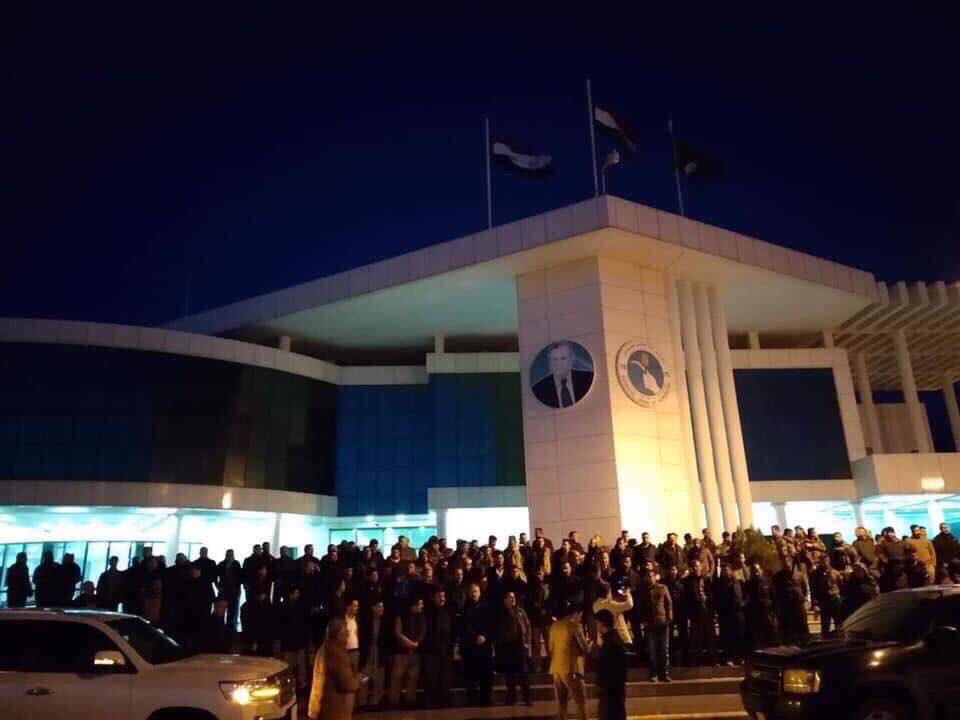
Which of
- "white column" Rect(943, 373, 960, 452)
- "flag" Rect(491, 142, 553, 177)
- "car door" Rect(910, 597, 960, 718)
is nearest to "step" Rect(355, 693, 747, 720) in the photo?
"car door" Rect(910, 597, 960, 718)

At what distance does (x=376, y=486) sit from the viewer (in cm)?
2891

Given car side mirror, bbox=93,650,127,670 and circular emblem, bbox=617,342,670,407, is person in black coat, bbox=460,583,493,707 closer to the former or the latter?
car side mirror, bbox=93,650,127,670

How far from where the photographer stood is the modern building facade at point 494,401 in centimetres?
2127

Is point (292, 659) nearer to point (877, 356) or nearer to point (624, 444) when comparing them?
point (624, 444)

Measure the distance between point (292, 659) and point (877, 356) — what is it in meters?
32.9

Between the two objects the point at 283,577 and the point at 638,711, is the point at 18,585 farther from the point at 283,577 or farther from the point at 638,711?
the point at 638,711

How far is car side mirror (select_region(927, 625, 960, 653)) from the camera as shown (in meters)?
7.16

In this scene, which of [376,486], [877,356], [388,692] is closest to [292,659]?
[388,692]

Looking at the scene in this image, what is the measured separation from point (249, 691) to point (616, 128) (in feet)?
63.8

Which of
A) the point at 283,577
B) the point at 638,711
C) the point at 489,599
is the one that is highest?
the point at 283,577

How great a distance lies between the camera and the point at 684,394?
72.6 feet

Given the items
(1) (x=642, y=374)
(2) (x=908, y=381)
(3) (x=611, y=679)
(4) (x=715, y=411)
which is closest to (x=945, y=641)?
(3) (x=611, y=679)

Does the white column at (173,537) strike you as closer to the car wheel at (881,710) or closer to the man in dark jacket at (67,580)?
the man in dark jacket at (67,580)

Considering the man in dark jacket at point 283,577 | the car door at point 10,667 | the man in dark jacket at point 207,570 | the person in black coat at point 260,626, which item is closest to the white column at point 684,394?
the man in dark jacket at point 283,577
